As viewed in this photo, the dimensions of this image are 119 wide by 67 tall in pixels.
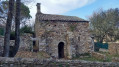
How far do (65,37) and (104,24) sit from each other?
1571 cm

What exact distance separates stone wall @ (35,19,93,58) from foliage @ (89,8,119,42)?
41.8 ft

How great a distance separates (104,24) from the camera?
2731 cm

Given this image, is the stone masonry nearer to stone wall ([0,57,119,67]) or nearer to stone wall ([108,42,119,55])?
stone wall ([108,42,119,55])

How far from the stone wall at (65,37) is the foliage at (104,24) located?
1273cm

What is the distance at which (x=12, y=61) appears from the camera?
4.05 metres

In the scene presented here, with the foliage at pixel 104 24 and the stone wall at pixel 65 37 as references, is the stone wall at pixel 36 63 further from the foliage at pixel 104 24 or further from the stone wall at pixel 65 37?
the foliage at pixel 104 24

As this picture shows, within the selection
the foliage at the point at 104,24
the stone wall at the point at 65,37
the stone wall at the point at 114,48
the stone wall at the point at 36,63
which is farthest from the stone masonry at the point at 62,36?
the foliage at the point at 104,24

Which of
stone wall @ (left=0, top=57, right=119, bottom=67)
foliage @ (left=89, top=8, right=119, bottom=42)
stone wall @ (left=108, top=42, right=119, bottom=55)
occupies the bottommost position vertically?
stone wall @ (left=108, top=42, right=119, bottom=55)

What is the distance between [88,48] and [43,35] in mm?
7175

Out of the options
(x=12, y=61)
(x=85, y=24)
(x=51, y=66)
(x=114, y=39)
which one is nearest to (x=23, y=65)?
(x=12, y=61)

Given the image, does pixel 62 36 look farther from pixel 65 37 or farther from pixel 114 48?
pixel 114 48

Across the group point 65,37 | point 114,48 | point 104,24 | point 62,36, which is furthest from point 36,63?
point 104,24

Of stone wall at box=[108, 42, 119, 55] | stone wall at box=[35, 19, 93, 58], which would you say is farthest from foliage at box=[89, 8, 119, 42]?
stone wall at box=[35, 19, 93, 58]

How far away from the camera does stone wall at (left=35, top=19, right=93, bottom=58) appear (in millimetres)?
14812
